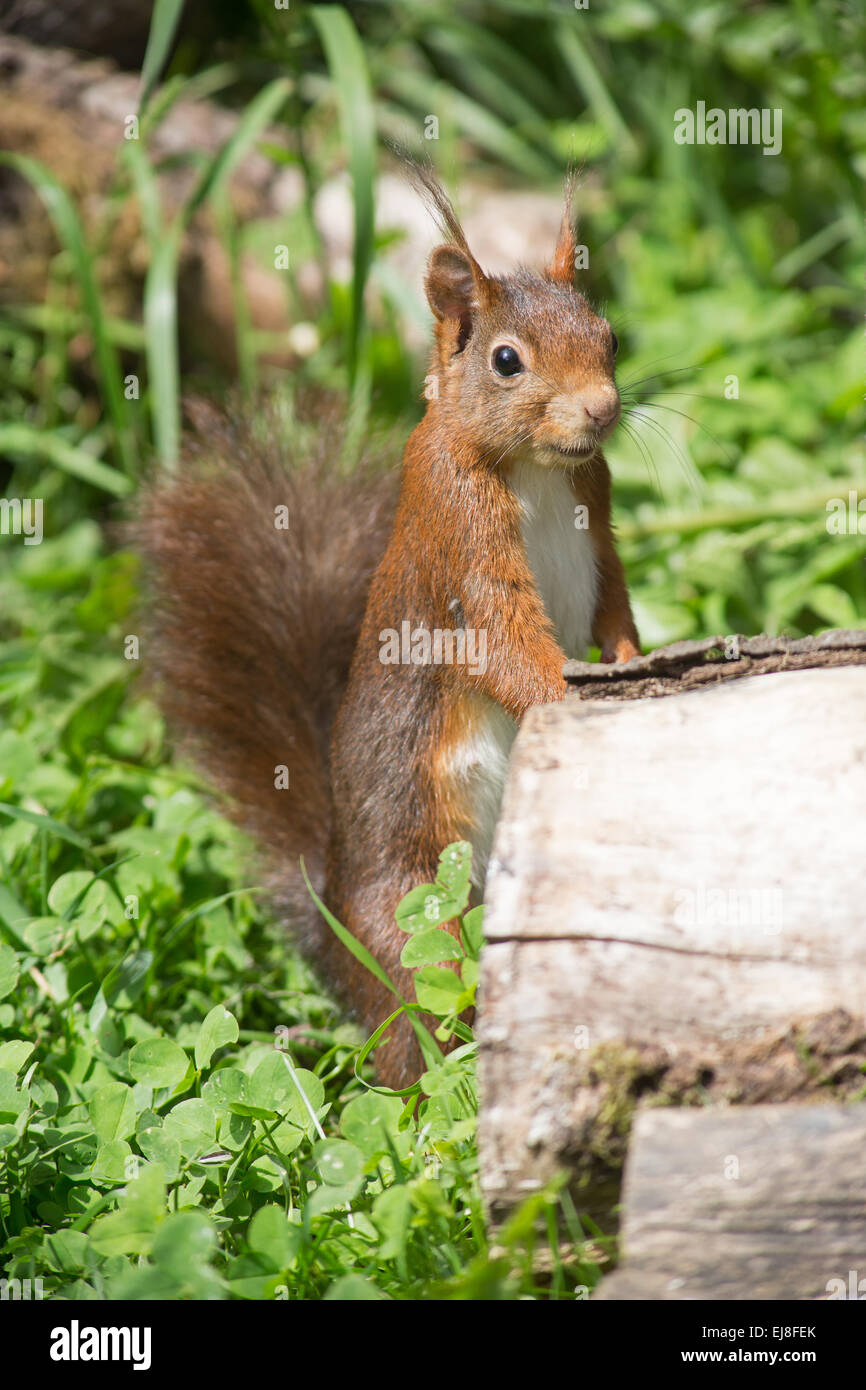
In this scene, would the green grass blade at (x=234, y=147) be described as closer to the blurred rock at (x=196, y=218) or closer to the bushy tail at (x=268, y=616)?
the blurred rock at (x=196, y=218)

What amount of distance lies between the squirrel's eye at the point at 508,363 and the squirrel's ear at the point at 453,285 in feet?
0.47

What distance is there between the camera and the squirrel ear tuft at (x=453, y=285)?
2.37 meters

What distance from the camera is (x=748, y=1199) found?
5.21ft

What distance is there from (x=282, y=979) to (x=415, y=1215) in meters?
1.16

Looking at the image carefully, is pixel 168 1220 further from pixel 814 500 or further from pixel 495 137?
pixel 495 137

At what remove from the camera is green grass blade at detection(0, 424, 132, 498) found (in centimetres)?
439

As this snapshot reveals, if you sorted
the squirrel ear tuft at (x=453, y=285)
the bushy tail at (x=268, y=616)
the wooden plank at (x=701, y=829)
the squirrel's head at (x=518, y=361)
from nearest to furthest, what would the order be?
1. the wooden plank at (x=701, y=829)
2. the squirrel's head at (x=518, y=361)
3. the squirrel ear tuft at (x=453, y=285)
4. the bushy tail at (x=268, y=616)

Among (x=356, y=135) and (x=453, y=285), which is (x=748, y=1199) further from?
(x=356, y=135)

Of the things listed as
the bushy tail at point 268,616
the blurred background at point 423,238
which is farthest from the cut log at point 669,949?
the blurred background at point 423,238

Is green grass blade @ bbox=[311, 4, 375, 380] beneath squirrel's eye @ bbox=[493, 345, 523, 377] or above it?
above

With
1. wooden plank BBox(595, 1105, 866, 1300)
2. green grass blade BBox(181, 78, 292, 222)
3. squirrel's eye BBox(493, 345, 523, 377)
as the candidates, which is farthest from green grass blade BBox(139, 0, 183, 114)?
wooden plank BBox(595, 1105, 866, 1300)

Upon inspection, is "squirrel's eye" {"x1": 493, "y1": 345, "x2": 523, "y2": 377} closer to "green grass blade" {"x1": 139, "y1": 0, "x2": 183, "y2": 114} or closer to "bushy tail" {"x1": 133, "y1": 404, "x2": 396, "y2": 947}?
"bushy tail" {"x1": 133, "y1": 404, "x2": 396, "y2": 947}

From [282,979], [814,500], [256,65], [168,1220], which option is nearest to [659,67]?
[256,65]

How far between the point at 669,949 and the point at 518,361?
3.76ft
